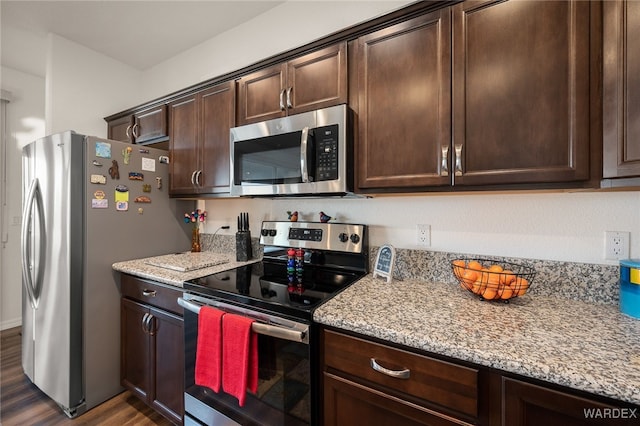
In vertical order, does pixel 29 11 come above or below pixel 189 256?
above

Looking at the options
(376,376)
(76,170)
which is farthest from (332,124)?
(76,170)

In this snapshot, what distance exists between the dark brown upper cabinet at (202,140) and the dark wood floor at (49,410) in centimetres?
146

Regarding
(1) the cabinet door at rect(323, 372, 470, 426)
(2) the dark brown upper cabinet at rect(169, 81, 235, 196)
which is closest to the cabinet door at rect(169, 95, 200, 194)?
(2) the dark brown upper cabinet at rect(169, 81, 235, 196)

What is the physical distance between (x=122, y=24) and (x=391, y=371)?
302cm

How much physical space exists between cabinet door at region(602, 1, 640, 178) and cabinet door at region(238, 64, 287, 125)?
1296 millimetres

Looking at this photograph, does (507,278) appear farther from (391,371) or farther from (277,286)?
(277,286)

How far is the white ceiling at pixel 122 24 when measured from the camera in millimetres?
1950

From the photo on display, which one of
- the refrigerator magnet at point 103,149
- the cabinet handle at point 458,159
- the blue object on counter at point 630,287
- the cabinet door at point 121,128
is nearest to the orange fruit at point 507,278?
the blue object on counter at point 630,287

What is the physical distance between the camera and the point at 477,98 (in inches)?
41.1

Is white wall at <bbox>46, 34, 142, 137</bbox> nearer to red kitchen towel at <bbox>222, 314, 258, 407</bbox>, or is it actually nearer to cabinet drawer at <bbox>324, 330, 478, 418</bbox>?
red kitchen towel at <bbox>222, 314, 258, 407</bbox>

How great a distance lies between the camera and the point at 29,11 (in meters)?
2.01

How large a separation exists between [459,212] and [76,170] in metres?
2.26

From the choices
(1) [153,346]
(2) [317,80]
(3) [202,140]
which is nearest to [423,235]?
(2) [317,80]

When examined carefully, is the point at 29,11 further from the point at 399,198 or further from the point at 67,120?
the point at 399,198
